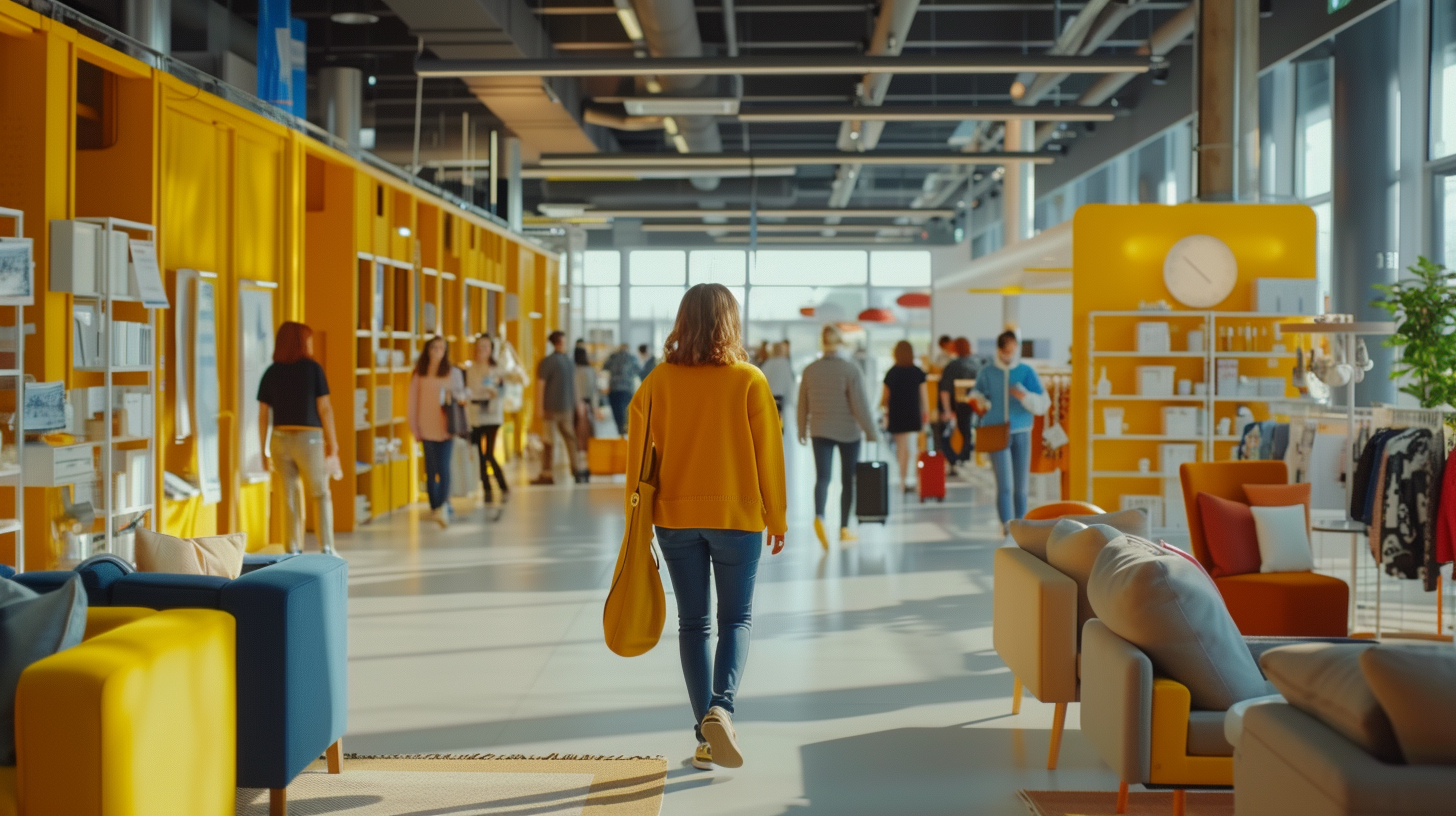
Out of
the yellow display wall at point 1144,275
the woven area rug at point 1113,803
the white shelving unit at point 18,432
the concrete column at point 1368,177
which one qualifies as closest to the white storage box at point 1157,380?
the yellow display wall at point 1144,275

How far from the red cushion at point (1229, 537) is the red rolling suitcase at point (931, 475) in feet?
18.6

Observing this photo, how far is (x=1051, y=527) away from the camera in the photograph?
180 inches

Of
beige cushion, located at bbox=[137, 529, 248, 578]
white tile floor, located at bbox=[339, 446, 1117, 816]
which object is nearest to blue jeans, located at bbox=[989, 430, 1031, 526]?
white tile floor, located at bbox=[339, 446, 1117, 816]

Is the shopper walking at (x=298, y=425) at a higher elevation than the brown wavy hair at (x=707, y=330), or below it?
below

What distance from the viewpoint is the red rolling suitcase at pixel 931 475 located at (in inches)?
442

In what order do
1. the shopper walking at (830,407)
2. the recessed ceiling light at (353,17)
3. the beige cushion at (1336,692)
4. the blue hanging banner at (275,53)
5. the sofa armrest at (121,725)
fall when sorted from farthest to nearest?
the recessed ceiling light at (353,17), the blue hanging banner at (275,53), the shopper walking at (830,407), the sofa armrest at (121,725), the beige cushion at (1336,692)

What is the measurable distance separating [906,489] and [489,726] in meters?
8.28

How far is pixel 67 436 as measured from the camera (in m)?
6.09

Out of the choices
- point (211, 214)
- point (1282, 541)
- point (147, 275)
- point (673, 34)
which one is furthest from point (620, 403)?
point (1282, 541)

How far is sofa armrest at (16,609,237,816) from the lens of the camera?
8.66 ft

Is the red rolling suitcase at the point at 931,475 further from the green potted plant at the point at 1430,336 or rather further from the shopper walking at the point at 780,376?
the shopper walking at the point at 780,376

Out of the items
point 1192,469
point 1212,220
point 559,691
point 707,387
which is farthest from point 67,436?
point 1212,220

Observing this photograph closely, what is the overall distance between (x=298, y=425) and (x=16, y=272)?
7.56 ft

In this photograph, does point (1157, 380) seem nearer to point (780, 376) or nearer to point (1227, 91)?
point (1227, 91)
